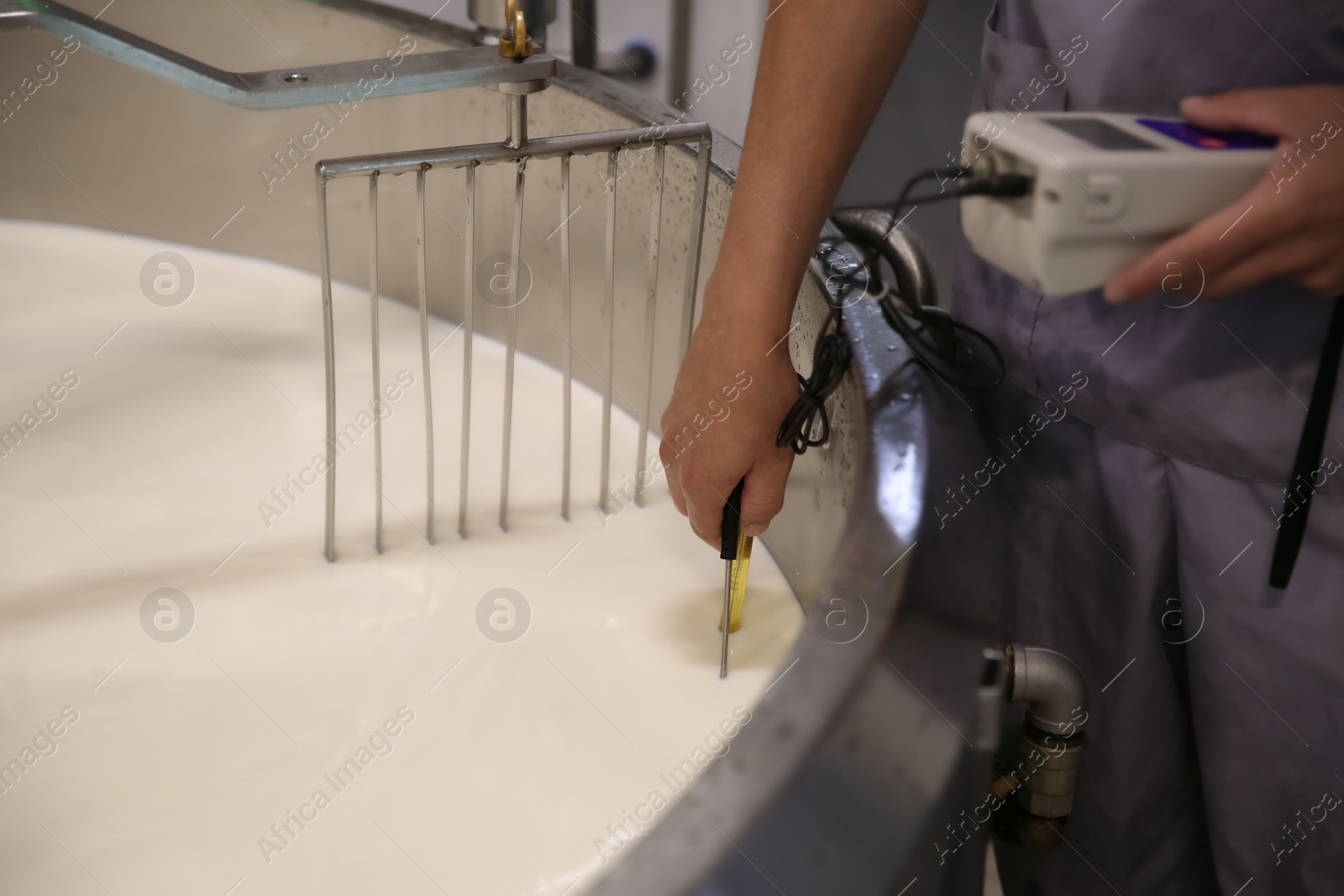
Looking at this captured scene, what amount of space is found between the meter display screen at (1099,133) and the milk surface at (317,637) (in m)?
0.31

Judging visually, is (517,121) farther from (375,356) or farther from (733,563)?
(733,563)

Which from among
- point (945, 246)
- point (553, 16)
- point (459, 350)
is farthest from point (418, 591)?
point (945, 246)

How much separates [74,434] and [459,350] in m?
0.35

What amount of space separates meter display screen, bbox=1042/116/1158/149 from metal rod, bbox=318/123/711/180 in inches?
11.4

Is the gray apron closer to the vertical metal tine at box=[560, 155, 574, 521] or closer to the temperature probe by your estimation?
the temperature probe

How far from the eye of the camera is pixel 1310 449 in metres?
0.56

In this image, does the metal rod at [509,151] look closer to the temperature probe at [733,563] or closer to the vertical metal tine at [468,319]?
the vertical metal tine at [468,319]

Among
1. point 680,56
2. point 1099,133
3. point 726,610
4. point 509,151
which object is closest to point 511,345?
point 509,151

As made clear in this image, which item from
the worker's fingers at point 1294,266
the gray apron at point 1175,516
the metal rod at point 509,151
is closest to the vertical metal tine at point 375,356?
the metal rod at point 509,151

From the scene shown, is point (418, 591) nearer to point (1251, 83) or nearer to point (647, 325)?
point (647, 325)

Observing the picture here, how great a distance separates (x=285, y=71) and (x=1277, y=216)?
0.55 m

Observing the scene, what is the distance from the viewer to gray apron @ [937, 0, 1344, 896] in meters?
0.56

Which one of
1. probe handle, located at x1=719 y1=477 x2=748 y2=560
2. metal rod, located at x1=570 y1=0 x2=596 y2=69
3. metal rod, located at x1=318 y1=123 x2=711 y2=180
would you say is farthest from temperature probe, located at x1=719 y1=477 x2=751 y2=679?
metal rod, located at x1=570 y1=0 x2=596 y2=69

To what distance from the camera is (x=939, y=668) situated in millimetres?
488
